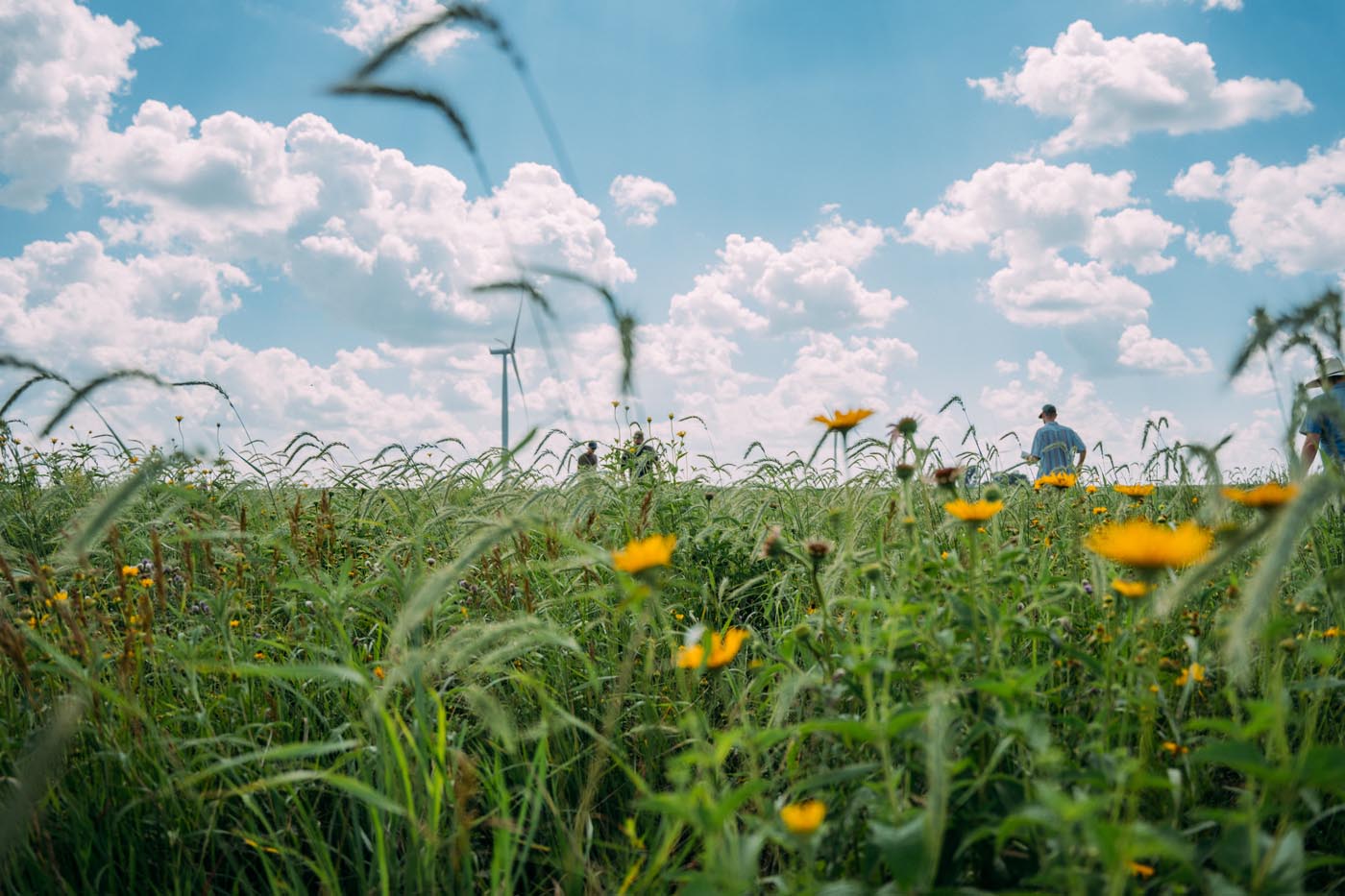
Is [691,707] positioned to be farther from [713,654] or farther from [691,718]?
[691,718]

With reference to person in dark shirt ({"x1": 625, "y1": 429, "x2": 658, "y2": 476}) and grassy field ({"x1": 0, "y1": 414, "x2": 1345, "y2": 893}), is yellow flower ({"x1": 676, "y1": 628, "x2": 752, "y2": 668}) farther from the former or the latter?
person in dark shirt ({"x1": 625, "y1": 429, "x2": 658, "y2": 476})

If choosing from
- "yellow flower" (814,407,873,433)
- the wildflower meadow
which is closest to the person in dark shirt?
the wildflower meadow

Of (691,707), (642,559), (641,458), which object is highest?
(641,458)

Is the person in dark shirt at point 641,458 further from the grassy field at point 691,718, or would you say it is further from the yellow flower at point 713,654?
the yellow flower at point 713,654

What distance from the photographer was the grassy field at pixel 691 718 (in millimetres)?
980

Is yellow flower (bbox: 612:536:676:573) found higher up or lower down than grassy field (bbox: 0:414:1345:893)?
higher up

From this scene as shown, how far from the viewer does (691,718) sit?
0.89 metres

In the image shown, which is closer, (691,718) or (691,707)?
(691,718)

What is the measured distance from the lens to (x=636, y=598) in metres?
0.96

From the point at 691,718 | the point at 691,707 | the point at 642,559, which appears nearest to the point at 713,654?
the point at 642,559

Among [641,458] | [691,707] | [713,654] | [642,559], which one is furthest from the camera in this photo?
[641,458]

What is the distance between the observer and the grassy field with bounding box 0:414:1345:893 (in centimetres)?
98

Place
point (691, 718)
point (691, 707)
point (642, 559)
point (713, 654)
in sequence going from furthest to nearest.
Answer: point (691, 707), point (713, 654), point (642, 559), point (691, 718)

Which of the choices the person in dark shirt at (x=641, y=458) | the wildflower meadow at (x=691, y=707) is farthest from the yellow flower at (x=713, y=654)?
the person in dark shirt at (x=641, y=458)
